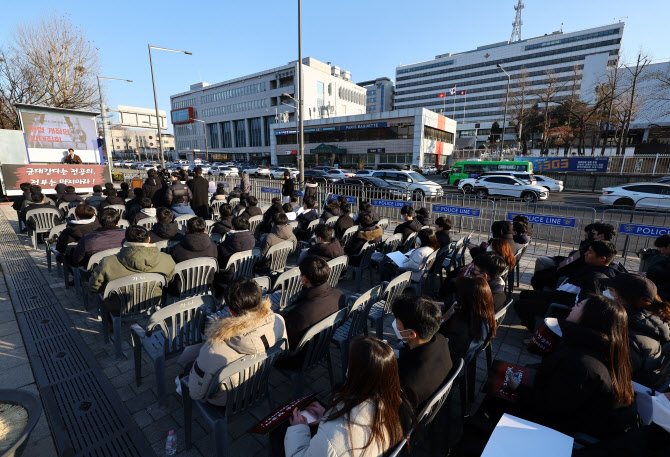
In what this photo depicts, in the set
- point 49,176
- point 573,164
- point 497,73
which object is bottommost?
point 49,176

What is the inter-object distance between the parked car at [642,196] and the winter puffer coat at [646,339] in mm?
14792

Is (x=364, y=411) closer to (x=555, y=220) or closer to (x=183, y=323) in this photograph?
(x=183, y=323)

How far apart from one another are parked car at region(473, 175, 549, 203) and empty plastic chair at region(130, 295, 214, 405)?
19.4 meters

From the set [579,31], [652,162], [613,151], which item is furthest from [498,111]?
[652,162]

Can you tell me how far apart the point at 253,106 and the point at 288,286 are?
7586cm

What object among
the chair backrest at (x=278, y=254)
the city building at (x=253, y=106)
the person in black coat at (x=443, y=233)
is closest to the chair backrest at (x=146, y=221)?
the chair backrest at (x=278, y=254)

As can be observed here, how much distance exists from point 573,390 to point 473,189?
2085 cm

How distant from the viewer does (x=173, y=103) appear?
93.0 metres

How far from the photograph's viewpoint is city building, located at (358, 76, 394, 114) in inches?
4365

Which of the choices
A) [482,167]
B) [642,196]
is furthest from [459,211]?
[482,167]

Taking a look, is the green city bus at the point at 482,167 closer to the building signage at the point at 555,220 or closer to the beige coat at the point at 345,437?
the building signage at the point at 555,220

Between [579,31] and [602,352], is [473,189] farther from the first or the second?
[579,31]

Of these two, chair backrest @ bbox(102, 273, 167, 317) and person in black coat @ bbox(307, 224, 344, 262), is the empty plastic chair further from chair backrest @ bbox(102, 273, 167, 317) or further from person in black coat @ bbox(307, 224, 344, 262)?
person in black coat @ bbox(307, 224, 344, 262)

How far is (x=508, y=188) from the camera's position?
62.2 feet
